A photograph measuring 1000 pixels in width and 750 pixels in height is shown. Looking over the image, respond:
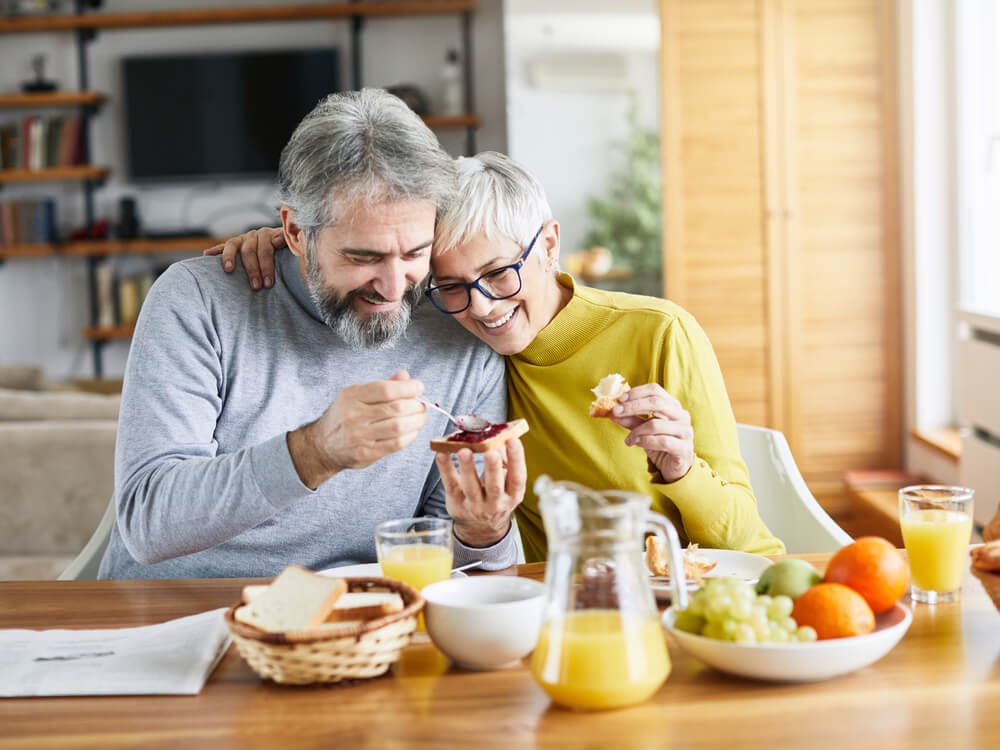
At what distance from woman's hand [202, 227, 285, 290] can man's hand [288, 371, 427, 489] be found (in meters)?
0.55

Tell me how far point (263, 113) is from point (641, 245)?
2.35 m

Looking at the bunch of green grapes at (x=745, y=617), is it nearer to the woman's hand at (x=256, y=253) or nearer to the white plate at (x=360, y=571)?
the white plate at (x=360, y=571)

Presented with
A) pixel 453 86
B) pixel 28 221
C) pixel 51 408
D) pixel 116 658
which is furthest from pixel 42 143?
pixel 116 658

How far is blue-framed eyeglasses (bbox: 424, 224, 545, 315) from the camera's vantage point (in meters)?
1.83

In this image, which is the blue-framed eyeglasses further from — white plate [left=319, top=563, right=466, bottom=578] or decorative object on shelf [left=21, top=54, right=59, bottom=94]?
decorative object on shelf [left=21, top=54, right=59, bottom=94]

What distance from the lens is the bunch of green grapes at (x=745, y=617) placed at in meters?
1.08

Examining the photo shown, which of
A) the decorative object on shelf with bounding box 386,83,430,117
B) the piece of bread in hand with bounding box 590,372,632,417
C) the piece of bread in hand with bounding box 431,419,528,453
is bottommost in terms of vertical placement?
the piece of bread in hand with bounding box 431,419,528,453

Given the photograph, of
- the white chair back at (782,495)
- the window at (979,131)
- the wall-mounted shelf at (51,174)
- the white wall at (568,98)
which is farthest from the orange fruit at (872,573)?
the wall-mounted shelf at (51,174)

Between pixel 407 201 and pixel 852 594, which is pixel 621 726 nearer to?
pixel 852 594

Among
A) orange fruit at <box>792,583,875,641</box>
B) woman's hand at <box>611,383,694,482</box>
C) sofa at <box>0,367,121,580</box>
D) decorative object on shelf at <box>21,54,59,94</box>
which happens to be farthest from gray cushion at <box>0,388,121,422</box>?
decorative object on shelf at <box>21,54,59,94</box>

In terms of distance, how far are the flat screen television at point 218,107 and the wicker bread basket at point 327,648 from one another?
5.12 meters

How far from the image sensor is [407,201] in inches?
65.9

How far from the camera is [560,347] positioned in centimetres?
192

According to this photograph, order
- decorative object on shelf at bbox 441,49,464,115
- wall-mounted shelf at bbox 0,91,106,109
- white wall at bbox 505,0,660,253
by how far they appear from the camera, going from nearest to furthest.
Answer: white wall at bbox 505,0,660,253 < decorative object on shelf at bbox 441,49,464,115 < wall-mounted shelf at bbox 0,91,106,109
